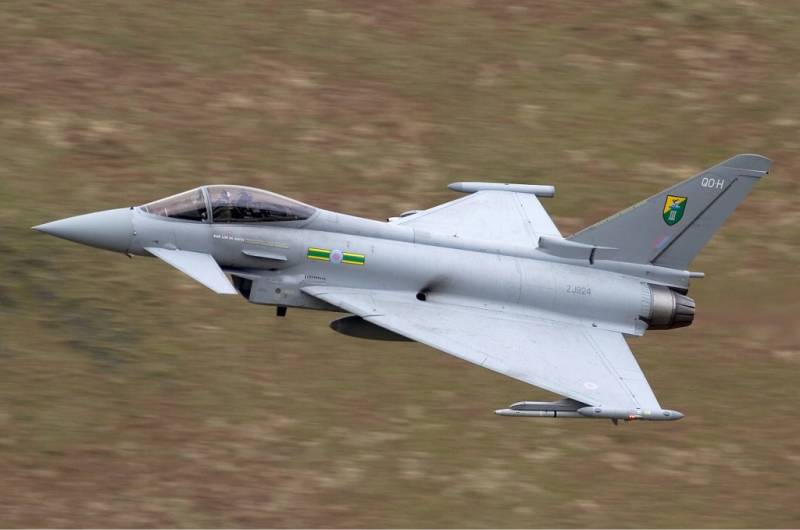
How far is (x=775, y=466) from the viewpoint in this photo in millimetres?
27984

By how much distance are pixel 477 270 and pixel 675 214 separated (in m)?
3.92

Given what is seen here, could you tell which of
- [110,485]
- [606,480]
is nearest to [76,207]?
[110,485]

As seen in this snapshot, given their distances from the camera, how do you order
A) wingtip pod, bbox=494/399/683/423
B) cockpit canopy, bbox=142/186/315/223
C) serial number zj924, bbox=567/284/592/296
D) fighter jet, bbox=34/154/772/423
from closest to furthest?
wingtip pod, bbox=494/399/683/423 < fighter jet, bbox=34/154/772/423 < cockpit canopy, bbox=142/186/315/223 < serial number zj924, bbox=567/284/592/296

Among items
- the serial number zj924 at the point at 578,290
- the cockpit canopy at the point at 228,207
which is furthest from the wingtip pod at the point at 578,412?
the cockpit canopy at the point at 228,207

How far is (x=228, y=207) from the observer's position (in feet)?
78.4

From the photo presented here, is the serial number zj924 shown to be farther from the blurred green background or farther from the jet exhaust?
the blurred green background

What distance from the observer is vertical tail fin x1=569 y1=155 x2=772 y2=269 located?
2539cm

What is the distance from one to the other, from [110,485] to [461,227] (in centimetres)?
828

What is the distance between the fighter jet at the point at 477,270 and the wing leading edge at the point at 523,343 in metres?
0.03

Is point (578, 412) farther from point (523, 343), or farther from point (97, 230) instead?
point (97, 230)

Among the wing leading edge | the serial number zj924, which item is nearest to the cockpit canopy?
the wing leading edge

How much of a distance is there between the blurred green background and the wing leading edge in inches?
137

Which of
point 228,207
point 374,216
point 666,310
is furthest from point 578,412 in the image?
point 374,216

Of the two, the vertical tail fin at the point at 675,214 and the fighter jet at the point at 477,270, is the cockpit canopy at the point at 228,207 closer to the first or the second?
the fighter jet at the point at 477,270
